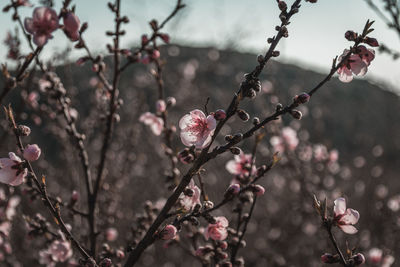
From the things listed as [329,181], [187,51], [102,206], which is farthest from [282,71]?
[102,206]

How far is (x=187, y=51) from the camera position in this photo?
3231 centimetres

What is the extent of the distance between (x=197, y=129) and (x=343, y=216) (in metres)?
0.89

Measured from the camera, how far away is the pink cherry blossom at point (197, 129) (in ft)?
5.20

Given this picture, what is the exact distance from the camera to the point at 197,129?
1882 mm

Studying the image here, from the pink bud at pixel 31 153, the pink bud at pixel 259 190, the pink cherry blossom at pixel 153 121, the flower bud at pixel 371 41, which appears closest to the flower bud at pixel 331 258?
the pink bud at pixel 259 190

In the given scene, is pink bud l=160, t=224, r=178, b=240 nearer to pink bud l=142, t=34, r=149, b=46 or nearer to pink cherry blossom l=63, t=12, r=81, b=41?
pink cherry blossom l=63, t=12, r=81, b=41

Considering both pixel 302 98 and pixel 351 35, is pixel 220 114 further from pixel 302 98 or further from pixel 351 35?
pixel 351 35

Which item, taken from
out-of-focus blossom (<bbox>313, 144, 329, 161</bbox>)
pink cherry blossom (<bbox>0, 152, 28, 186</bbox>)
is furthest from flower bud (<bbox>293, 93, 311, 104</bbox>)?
out-of-focus blossom (<bbox>313, 144, 329, 161</bbox>)

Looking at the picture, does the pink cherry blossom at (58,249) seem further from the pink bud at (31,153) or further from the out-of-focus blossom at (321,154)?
the out-of-focus blossom at (321,154)

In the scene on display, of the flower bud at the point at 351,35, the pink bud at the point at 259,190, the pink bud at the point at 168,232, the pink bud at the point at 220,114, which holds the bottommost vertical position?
the pink bud at the point at 168,232

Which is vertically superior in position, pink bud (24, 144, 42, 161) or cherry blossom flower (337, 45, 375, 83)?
cherry blossom flower (337, 45, 375, 83)

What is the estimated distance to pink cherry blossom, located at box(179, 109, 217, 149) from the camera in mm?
1585

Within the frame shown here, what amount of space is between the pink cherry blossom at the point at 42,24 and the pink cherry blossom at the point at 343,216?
1617mm

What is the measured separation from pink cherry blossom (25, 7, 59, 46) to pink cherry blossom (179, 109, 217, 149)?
0.80 metres
